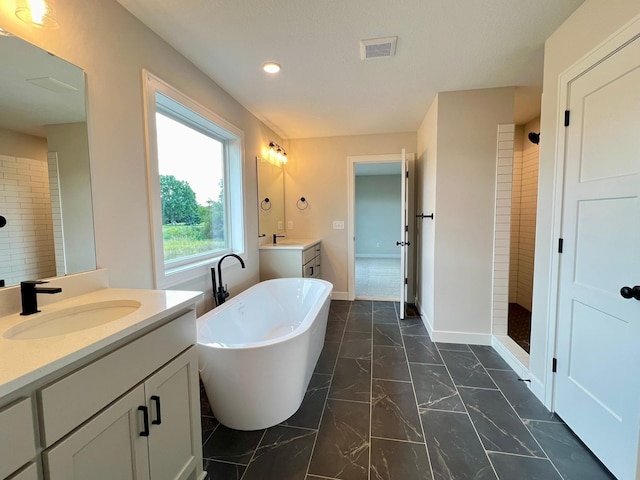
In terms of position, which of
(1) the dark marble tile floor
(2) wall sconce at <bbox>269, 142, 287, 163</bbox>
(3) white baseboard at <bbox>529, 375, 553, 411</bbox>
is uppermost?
(2) wall sconce at <bbox>269, 142, 287, 163</bbox>

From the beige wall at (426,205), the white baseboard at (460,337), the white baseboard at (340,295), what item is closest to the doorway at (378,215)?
the white baseboard at (340,295)

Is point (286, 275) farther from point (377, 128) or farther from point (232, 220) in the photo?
point (377, 128)

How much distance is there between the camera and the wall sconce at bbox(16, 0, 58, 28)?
113 centimetres

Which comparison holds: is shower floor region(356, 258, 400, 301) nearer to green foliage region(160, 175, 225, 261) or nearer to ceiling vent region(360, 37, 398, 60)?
green foliage region(160, 175, 225, 261)

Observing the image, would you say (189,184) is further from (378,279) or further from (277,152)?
(378,279)

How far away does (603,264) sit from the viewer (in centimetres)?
146

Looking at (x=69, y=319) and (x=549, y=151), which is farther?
(x=549, y=151)

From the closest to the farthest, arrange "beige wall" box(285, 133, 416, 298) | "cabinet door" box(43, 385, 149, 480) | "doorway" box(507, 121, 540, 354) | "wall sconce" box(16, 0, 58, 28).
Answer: "cabinet door" box(43, 385, 149, 480) → "wall sconce" box(16, 0, 58, 28) → "doorway" box(507, 121, 540, 354) → "beige wall" box(285, 133, 416, 298)

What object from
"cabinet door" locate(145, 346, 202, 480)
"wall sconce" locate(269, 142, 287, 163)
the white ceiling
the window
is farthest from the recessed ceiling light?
"cabinet door" locate(145, 346, 202, 480)

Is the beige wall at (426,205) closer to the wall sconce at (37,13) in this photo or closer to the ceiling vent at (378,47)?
the ceiling vent at (378,47)

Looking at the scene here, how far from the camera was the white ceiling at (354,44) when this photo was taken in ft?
5.26

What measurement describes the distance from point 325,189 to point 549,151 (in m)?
2.77

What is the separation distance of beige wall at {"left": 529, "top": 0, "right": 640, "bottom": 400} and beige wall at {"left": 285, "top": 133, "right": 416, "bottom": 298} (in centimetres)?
233

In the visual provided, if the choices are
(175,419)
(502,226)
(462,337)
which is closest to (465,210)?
(502,226)
